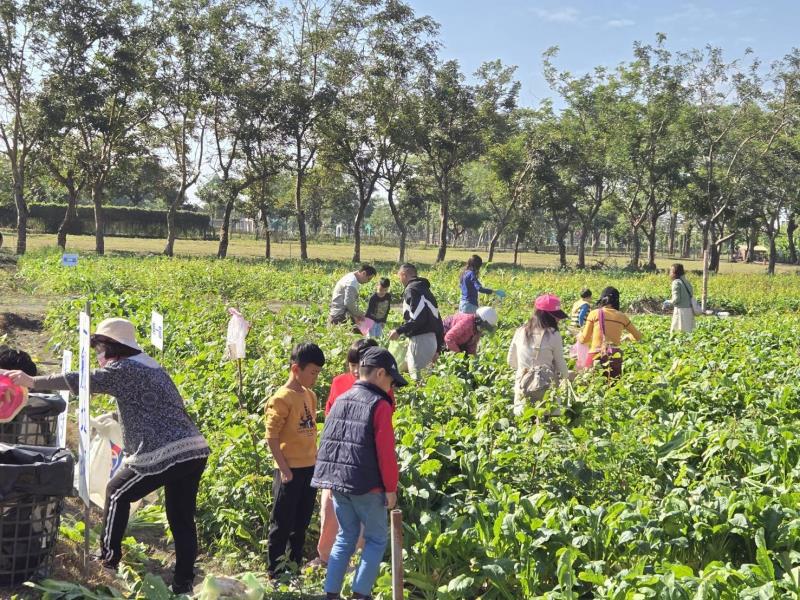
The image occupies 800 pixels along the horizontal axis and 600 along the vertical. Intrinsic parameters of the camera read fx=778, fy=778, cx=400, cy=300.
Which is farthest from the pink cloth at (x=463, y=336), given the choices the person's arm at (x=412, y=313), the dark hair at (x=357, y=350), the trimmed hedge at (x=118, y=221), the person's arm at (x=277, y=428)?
the trimmed hedge at (x=118, y=221)

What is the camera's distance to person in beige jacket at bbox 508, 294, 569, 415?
6148mm

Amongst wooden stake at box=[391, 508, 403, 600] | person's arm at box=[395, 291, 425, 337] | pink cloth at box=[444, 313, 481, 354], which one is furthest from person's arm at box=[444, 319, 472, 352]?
wooden stake at box=[391, 508, 403, 600]

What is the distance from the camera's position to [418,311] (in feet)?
26.7

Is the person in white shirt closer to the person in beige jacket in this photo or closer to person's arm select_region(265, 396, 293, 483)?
the person in beige jacket

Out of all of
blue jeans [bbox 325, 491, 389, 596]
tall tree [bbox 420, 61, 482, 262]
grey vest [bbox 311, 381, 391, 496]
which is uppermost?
tall tree [bbox 420, 61, 482, 262]

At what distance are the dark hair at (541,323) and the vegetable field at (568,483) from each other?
1.72ft

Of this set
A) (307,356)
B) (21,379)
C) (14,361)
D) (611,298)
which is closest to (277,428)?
(307,356)

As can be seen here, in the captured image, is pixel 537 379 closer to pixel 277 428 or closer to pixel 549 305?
pixel 549 305

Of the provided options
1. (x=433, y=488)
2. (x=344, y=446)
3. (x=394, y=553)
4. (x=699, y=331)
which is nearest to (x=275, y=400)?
(x=344, y=446)

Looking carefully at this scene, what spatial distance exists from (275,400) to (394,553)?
1510 millimetres

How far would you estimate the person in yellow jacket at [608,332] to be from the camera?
7508 mm

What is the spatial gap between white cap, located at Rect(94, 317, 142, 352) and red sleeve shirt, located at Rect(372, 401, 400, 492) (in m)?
1.41

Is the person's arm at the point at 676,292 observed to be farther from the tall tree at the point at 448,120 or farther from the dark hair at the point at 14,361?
the tall tree at the point at 448,120

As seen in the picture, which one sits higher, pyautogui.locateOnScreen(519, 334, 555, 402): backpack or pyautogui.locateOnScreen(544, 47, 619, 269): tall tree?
pyautogui.locateOnScreen(544, 47, 619, 269): tall tree
